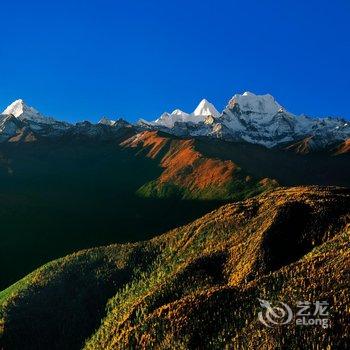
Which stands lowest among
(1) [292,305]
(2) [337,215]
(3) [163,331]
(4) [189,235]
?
(3) [163,331]

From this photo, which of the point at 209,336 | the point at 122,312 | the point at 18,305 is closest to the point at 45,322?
the point at 18,305

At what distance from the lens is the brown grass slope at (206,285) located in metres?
59.0

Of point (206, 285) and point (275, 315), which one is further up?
point (206, 285)

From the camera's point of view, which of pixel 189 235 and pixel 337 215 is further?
pixel 189 235

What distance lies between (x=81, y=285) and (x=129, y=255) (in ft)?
30.4

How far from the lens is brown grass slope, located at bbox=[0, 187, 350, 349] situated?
194 feet

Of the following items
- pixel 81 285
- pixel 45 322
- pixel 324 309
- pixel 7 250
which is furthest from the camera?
pixel 7 250

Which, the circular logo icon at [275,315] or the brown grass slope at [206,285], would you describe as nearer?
the circular logo icon at [275,315]

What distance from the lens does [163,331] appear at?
208ft

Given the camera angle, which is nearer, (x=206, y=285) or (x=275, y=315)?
(x=275, y=315)

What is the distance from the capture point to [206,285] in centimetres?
7381

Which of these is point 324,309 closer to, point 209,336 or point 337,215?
point 209,336

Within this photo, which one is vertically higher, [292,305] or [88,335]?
[292,305]

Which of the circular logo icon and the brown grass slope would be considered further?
the brown grass slope
